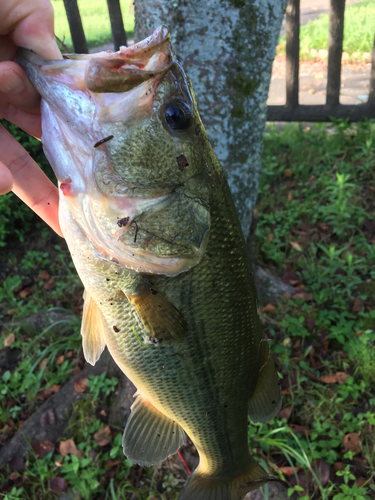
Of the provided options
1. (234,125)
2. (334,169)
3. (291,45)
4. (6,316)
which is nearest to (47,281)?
(6,316)

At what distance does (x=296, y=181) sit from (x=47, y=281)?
2961 millimetres

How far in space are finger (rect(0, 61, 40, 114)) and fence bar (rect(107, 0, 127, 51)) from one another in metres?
2.90

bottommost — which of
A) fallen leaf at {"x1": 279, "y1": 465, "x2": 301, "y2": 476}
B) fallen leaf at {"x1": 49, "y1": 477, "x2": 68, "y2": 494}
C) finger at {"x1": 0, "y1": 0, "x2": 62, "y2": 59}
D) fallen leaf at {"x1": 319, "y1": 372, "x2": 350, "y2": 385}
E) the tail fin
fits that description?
fallen leaf at {"x1": 279, "y1": 465, "x2": 301, "y2": 476}

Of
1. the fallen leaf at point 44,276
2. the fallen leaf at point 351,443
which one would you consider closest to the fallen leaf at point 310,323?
the fallen leaf at point 351,443

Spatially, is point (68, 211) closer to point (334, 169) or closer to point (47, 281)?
point (47, 281)

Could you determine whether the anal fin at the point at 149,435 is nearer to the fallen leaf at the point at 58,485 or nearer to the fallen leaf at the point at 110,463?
the fallen leaf at the point at 110,463

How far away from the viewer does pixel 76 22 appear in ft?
12.3

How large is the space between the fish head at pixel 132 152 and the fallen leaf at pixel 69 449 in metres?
1.76

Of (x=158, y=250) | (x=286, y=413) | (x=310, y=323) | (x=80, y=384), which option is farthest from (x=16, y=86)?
(x=310, y=323)

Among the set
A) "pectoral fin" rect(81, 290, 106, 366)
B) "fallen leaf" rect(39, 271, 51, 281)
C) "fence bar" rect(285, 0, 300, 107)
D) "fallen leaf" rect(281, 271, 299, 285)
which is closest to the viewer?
"pectoral fin" rect(81, 290, 106, 366)

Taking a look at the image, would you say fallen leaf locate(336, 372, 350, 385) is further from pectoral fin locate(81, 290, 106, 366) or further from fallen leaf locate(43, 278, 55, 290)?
fallen leaf locate(43, 278, 55, 290)

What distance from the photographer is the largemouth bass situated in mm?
1060

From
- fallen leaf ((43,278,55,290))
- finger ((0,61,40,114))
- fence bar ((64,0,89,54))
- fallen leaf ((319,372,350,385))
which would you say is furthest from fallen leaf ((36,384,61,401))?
fence bar ((64,0,89,54))

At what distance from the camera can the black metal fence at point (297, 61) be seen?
149 inches
